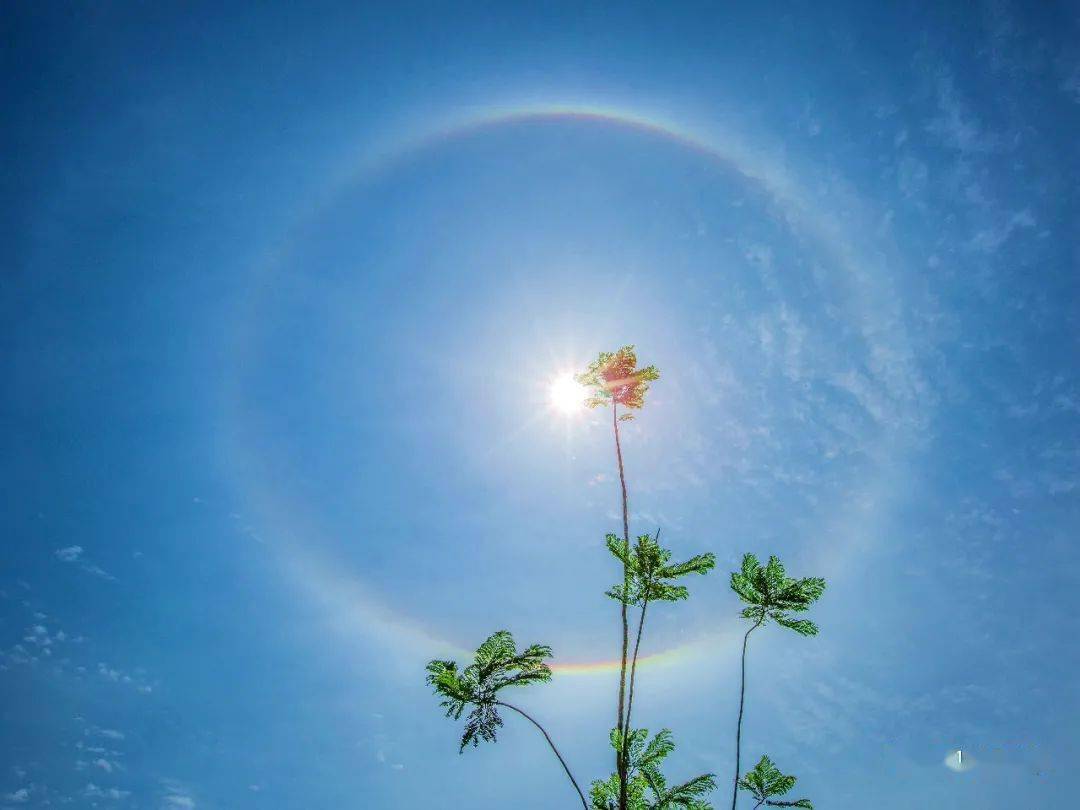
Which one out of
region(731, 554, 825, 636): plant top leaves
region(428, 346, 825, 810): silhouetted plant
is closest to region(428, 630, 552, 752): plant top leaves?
region(428, 346, 825, 810): silhouetted plant

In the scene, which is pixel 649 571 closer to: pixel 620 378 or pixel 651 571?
pixel 651 571

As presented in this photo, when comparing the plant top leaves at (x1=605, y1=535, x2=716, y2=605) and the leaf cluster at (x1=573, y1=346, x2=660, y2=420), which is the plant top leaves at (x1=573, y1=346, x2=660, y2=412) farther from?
the plant top leaves at (x1=605, y1=535, x2=716, y2=605)

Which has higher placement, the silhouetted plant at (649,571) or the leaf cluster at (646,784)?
the silhouetted plant at (649,571)

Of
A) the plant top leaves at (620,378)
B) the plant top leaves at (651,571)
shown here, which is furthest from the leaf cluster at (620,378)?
the plant top leaves at (651,571)

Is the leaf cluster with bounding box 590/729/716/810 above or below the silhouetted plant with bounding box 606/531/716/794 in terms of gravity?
below

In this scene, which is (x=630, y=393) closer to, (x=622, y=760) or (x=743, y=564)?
(x=743, y=564)

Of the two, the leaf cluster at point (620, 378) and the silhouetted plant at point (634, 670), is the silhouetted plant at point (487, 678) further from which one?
the leaf cluster at point (620, 378)


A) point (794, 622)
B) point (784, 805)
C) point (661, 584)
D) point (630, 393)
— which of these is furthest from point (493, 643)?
point (784, 805)

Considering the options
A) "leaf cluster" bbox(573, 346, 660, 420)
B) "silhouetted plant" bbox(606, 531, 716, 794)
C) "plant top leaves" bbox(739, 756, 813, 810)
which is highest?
"leaf cluster" bbox(573, 346, 660, 420)
